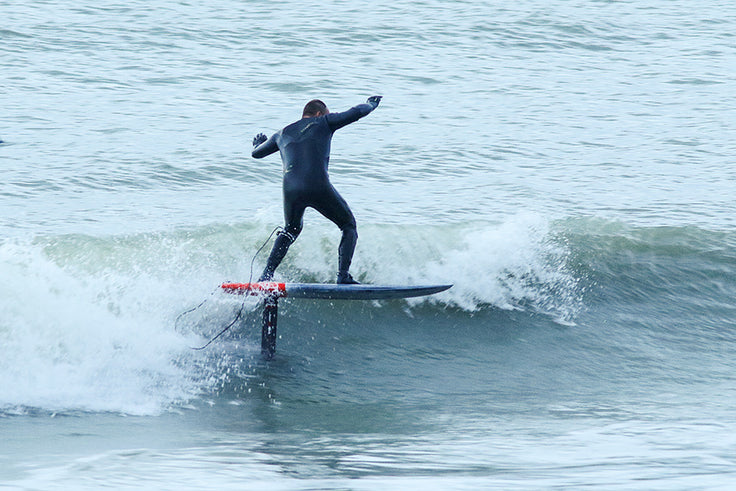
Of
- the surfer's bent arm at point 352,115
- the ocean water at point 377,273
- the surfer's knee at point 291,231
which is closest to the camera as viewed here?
the ocean water at point 377,273

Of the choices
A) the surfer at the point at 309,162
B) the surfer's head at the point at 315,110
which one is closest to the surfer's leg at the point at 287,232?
the surfer at the point at 309,162

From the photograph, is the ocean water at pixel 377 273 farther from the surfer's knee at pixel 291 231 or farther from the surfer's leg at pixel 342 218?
the surfer's knee at pixel 291 231

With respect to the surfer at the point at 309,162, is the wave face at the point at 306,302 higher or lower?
lower

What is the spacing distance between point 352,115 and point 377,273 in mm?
3201

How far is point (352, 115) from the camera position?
290 inches

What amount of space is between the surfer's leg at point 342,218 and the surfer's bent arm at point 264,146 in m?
0.55

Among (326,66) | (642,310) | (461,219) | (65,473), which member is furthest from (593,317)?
(326,66)

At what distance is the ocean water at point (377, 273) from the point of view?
615 centimetres

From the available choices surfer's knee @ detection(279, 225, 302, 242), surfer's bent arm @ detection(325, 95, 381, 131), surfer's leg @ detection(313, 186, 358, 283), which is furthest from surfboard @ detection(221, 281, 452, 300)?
surfer's bent arm @ detection(325, 95, 381, 131)

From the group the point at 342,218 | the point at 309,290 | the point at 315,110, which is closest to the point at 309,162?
the point at 315,110

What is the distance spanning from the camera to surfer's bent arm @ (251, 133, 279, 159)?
7762 mm

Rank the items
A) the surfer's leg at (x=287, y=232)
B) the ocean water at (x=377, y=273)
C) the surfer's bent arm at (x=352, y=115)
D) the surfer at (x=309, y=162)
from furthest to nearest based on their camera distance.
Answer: the surfer's leg at (x=287, y=232) < the surfer at (x=309, y=162) < the surfer's bent arm at (x=352, y=115) < the ocean water at (x=377, y=273)

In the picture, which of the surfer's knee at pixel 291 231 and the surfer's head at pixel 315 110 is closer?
the surfer's head at pixel 315 110

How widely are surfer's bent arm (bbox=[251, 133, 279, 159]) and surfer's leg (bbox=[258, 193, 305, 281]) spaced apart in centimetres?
39
